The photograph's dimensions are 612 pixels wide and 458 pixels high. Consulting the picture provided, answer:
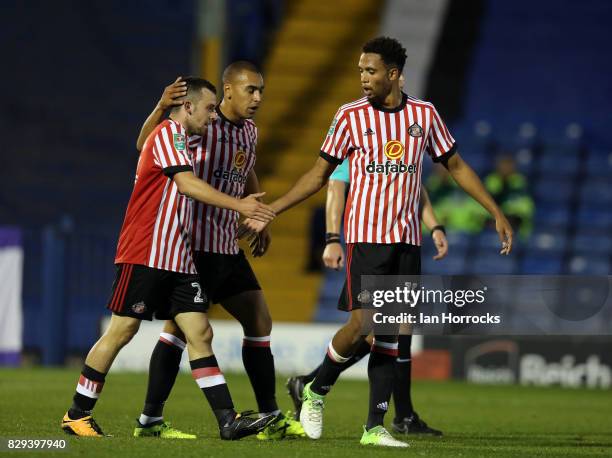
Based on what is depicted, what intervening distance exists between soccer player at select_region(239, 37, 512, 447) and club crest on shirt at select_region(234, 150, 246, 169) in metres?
0.38

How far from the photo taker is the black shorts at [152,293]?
20.9 ft

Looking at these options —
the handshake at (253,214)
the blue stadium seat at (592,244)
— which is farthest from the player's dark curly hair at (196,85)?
the blue stadium seat at (592,244)

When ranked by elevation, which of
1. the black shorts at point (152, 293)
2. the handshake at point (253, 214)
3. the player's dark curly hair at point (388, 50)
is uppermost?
the player's dark curly hair at point (388, 50)

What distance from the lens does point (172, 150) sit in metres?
6.30

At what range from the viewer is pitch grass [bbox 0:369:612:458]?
6.05 m

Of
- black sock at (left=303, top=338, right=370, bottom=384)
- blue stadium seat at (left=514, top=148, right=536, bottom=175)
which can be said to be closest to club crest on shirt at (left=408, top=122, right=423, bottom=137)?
black sock at (left=303, top=338, right=370, bottom=384)

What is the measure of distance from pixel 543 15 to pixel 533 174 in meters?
4.31

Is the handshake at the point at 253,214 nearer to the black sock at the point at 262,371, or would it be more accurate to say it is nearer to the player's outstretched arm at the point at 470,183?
the black sock at the point at 262,371

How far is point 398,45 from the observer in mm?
6645

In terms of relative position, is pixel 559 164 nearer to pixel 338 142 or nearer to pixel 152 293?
pixel 338 142

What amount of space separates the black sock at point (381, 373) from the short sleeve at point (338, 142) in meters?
0.96

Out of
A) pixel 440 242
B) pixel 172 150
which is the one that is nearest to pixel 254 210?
pixel 172 150

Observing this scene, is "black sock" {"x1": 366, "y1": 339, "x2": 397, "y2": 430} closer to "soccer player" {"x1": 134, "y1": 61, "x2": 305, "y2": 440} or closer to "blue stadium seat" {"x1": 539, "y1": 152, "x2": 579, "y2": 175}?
"soccer player" {"x1": 134, "y1": 61, "x2": 305, "y2": 440}

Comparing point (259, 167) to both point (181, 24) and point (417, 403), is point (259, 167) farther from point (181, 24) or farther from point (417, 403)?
point (417, 403)
